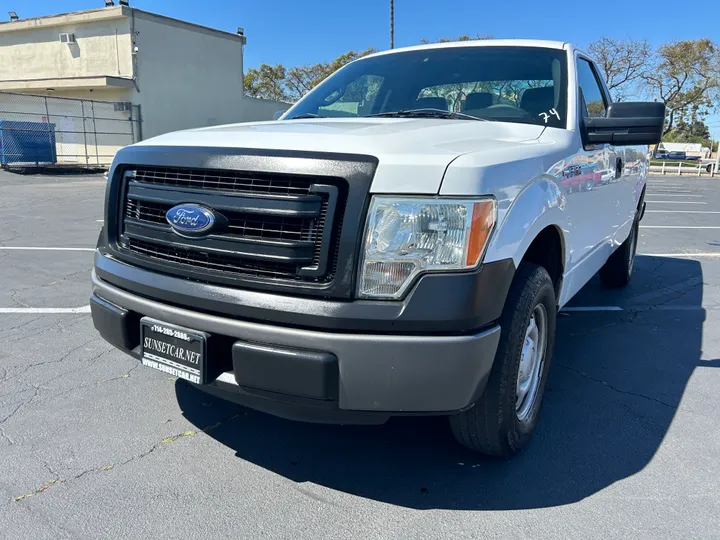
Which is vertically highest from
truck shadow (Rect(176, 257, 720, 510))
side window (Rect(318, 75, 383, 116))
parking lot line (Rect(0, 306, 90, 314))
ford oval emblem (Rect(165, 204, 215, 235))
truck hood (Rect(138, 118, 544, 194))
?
side window (Rect(318, 75, 383, 116))

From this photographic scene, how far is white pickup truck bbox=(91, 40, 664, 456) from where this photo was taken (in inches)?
80.0

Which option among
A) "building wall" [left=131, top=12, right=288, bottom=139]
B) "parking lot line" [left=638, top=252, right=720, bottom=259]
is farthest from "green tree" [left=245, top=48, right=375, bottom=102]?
"parking lot line" [left=638, top=252, right=720, bottom=259]

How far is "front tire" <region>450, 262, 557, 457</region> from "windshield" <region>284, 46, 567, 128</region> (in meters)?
1.17

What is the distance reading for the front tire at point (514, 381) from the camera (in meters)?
2.30

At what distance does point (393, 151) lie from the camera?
2.11m

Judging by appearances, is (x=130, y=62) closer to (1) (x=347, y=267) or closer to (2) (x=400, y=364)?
(1) (x=347, y=267)

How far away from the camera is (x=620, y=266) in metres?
5.75

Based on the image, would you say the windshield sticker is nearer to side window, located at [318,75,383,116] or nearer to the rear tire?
side window, located at [318,75,383,116]

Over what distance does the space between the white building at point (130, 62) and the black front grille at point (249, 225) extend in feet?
81.3

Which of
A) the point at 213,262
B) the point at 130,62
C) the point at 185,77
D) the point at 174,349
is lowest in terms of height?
the point at 174,349

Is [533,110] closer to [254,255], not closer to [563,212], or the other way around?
[563,212]

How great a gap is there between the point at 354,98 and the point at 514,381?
2327 mm

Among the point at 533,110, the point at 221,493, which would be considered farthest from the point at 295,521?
the point at 533,110

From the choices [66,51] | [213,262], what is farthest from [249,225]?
[66,51]
